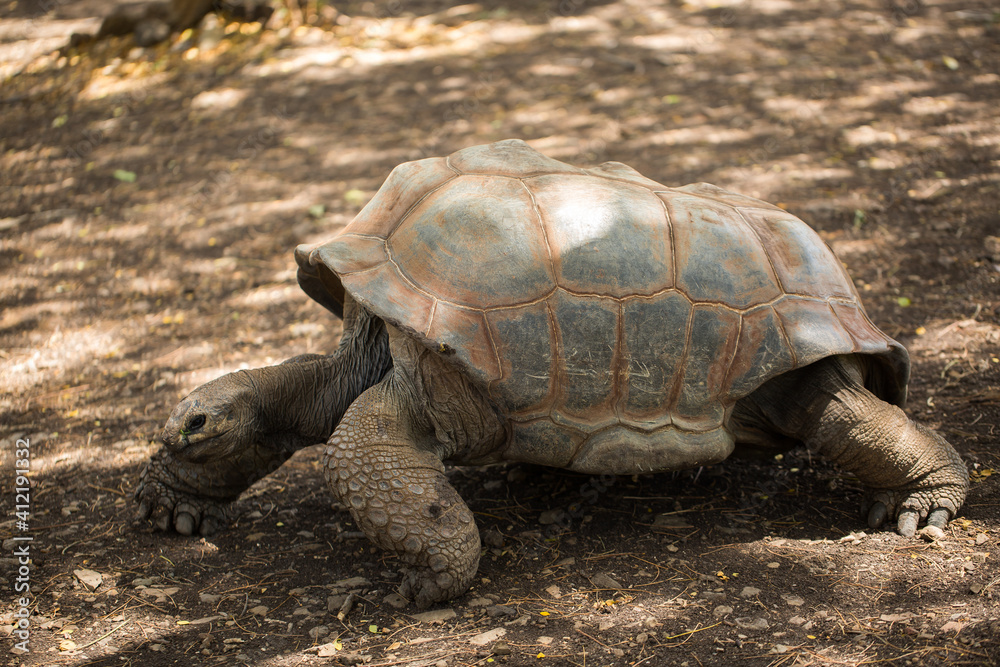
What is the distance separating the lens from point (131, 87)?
902cm

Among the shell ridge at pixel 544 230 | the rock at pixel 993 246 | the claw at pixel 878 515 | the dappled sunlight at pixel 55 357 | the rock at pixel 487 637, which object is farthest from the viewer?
the rock at pixel 993 246

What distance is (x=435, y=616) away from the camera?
277cm

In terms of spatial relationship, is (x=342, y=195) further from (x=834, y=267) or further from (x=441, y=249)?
(x=834, y=267)

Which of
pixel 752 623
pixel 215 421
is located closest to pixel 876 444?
pixel 752 623

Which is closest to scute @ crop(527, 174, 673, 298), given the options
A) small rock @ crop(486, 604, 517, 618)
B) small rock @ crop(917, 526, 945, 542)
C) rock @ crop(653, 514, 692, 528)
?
rock @ crop(653, 514, 692, 528)

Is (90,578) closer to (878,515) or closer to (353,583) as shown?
(353,583)

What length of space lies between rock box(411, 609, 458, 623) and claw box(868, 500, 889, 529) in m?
1.77

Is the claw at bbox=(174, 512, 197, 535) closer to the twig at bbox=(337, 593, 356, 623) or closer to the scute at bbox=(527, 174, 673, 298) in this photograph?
the twig at bbox=(337, 593, 356, 623)

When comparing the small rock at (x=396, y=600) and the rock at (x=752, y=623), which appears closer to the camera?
the rock at (x=752, y=623)

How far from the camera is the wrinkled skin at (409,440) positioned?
2787 millimetres

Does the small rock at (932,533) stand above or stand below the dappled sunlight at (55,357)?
below

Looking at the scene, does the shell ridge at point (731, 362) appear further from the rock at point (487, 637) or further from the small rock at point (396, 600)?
the small rock at point (396, 600)

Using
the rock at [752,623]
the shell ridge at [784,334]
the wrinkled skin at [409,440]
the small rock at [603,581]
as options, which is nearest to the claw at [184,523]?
the wrinkled skin at [409,440]

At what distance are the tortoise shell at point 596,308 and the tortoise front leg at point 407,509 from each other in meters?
0.38
